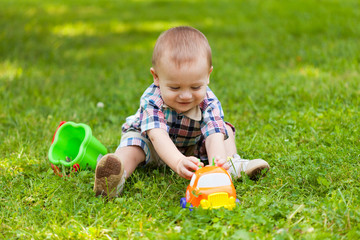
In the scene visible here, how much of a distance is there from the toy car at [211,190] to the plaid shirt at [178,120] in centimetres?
53

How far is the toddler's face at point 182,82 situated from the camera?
101 inches

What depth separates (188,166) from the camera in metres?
2.47

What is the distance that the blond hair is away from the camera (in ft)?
8.40

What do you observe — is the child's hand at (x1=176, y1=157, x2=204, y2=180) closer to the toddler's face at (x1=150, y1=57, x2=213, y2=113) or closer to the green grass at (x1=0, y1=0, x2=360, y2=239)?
the green grass at (x1=0, y1=0, x2=360, y2=239)

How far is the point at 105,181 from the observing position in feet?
8.23

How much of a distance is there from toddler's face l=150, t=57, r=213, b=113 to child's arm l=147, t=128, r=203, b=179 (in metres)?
0.21

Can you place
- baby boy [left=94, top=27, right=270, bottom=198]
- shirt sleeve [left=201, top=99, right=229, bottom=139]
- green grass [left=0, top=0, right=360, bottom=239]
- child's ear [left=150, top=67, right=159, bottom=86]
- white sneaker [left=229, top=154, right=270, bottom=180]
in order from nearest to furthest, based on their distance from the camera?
green grass [left=0, top=0, right=360, bottom=239]
baby boy [left=94, top=27, right=270, bottom=198]
white sneaker [left=229, top=154, right=270, bottom=180]
child's ear [left=150, top=67, right=159, bottom=86]
shirt sleeve [left=201, top=99, right=229, bottom=139]

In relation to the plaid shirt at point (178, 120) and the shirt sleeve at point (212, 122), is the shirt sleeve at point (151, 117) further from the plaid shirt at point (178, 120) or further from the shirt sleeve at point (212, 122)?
the shirt sleeve at point (212, 122)

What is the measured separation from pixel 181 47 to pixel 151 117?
50cm

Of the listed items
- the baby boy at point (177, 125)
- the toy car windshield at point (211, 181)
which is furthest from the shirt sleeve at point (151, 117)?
the toy car windshield at point (211, 181)

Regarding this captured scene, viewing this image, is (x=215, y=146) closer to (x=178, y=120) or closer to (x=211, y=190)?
(x=178, y=120)

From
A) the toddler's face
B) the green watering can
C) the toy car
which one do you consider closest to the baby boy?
the toddler's face

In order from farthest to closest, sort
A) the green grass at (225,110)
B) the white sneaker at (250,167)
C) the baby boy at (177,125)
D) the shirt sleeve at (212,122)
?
the shirt sleeve at (212,122)
the white sneaker at (250,167)
the baby boy at (177,125)
the green grass at (225,110)

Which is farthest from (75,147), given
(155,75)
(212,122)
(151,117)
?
(212,122)
